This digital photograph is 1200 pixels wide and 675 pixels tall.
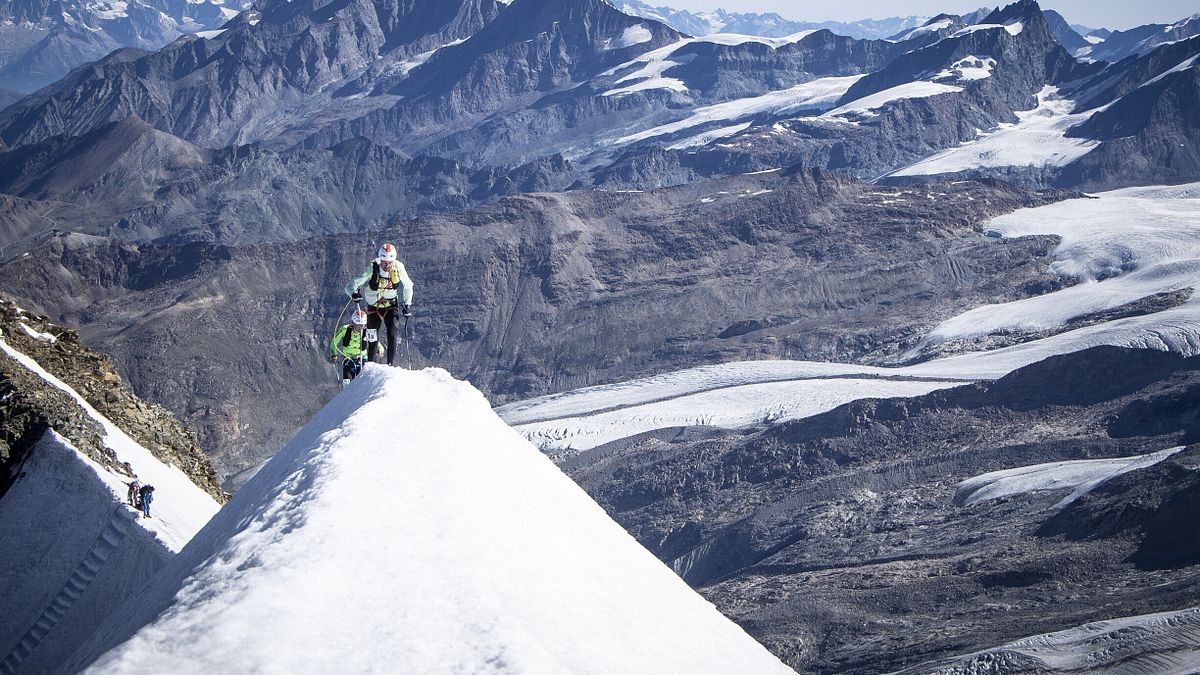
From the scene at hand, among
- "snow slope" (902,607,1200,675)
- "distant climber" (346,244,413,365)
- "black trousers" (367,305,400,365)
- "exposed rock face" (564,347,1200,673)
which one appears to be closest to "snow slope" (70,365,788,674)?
"distant climber" (346,244,413,365)

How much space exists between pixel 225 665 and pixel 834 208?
145 metres

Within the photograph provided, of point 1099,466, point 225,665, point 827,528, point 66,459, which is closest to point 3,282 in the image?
point 827,528

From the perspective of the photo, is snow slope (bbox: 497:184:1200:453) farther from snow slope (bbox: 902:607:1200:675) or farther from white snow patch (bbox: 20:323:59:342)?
white snow patch (bbox: 20:323:59:342)

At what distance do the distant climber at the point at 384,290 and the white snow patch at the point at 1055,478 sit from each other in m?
48.5

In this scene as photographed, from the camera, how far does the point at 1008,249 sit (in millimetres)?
132250

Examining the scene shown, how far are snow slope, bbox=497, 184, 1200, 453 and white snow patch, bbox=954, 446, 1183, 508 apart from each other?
77.9 ft

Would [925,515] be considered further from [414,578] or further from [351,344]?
[414,578]

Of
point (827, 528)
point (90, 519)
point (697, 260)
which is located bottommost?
point (827, 528)

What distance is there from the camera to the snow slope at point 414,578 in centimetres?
771

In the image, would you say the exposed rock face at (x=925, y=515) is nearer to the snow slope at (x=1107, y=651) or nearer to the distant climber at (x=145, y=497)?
the snow slope at (x=1107, y=651)

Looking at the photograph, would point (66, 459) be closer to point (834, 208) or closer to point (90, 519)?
point (90, 519)

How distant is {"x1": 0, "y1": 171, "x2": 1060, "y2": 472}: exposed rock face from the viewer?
383 feet

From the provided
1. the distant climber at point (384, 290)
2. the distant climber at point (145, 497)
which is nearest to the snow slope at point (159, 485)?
the distant climber at point (145, 497)

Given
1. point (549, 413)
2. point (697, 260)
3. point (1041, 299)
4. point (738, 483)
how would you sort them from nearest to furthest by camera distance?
1. point (738, 483)
2. point (549, 413)
3. point (1041, 299)
4. point (697, 260)
